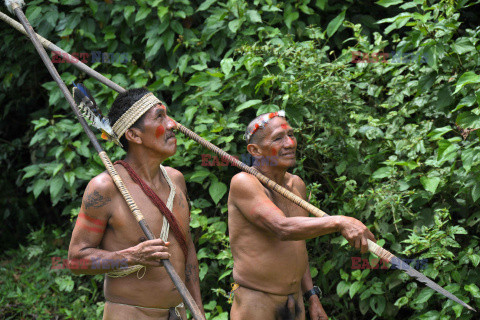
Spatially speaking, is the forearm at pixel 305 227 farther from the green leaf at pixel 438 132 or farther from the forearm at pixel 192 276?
the green leaf at pixel 438 132

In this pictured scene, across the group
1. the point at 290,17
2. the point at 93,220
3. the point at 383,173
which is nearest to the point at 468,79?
the point at 383,173

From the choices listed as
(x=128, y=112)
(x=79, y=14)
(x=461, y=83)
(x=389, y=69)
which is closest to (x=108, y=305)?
(x=128, y=112)

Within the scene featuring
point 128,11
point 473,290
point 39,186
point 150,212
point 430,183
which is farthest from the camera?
point 39,186

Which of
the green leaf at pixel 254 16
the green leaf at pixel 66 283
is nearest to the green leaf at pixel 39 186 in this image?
the green leaf at pixel 66 283

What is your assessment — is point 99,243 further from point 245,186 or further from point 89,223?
point 245,186

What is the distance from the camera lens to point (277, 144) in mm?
3512

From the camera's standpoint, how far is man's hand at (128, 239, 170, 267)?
2.82 meters

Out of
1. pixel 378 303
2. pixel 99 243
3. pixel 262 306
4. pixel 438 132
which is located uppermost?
pixel 99 243

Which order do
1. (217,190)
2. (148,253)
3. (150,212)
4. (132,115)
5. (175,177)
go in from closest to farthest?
(148,253)
(150,212)
(132,115)
(175,177)
(217,190)

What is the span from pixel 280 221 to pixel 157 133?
0.75m

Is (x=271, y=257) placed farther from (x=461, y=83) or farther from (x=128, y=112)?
(x=461, y=83)

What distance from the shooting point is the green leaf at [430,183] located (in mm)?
4230

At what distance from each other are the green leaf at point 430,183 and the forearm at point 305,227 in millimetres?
1416

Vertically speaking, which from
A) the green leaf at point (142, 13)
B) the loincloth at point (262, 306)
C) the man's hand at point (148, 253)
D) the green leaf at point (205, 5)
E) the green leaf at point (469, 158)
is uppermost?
the green leaf at point (142, 13)
